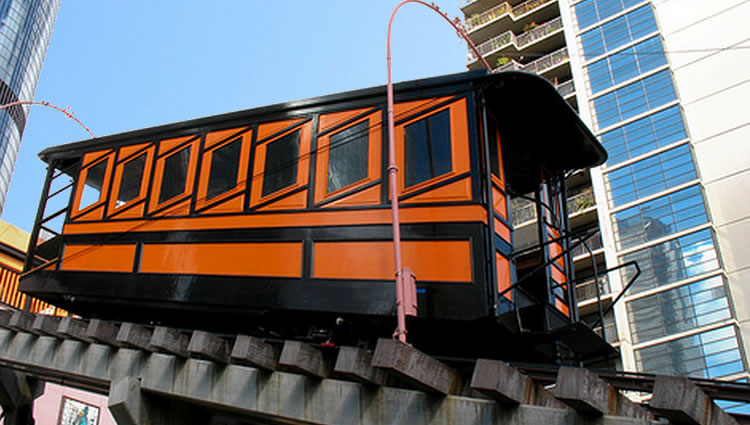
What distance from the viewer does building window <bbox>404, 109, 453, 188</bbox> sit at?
23.8ft

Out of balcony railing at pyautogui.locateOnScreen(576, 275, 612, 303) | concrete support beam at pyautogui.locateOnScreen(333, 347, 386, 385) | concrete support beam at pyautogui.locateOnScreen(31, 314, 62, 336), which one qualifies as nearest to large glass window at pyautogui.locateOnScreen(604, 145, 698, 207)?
balcony railing at pyautogui.locateOnScreen(576, 275, 612, 303)

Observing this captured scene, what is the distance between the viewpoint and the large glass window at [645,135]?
34094 millimetres

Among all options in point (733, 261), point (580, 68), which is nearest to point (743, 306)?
point (733, 261)

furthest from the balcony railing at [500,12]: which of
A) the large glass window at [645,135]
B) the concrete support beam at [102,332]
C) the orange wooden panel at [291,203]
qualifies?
the concrete support beam at [102,332]

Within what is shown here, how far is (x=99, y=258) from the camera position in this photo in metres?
9.37

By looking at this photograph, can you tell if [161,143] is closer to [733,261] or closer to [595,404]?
[595,404]

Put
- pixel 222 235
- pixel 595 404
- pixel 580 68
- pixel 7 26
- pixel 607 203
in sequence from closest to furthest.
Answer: pixel 595 404 < pixel 222 235 < pixel 607 203 < pixel 580 68 < pixel 7 26

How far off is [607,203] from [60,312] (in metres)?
26.7

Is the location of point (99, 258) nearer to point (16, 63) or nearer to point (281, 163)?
point (281, 163)

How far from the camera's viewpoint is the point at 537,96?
7.64 m

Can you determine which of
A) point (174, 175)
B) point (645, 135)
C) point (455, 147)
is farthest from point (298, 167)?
point (645, 135)

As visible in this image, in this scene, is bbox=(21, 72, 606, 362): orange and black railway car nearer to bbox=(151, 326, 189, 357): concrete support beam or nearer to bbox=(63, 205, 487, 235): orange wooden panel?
bbox=(63, 205, 487, 235): orange wooden panel

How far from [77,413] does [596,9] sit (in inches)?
1392

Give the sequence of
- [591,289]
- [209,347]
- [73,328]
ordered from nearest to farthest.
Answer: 1. [209,347]
2. [73,328]
3. [591,289]
